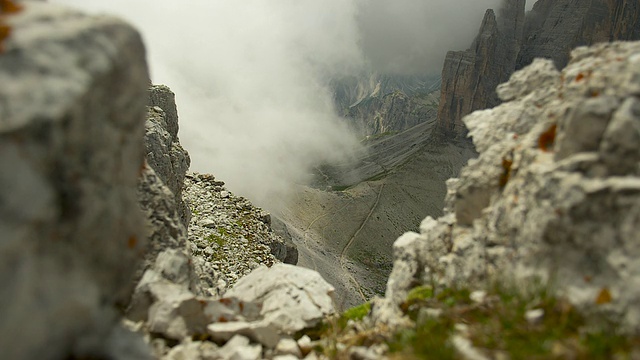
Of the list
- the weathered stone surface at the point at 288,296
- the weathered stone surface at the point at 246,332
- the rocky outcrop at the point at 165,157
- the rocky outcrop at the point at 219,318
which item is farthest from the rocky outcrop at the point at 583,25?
the weathered stone surface at the point at 246,332

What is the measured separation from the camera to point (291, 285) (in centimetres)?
1314

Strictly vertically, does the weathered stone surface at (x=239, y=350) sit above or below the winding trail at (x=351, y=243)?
below

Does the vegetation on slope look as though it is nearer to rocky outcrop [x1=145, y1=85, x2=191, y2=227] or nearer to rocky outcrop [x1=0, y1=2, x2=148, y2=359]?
rocky outcrop [x1=0, y1=2, x2=148, y2=359]

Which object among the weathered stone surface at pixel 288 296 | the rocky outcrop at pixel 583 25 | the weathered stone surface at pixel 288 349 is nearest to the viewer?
the weathered stone surface at pixel 288 349

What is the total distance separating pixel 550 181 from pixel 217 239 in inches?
1482

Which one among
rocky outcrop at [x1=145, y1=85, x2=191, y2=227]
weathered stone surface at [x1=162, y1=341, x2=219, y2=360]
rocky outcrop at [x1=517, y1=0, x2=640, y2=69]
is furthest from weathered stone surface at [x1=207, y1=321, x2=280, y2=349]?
rocky outcrop at [x1=517, y1=0, x2=640, y2=69]

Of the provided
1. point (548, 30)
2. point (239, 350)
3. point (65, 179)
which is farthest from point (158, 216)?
point (548, 30)

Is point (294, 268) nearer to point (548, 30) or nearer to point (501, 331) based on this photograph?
point (501, 331)

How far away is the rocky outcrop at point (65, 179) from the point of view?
18.1ft

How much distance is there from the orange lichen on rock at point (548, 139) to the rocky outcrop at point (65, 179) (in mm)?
9421

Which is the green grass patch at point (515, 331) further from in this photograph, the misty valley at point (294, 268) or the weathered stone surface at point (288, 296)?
the weathered stone surface at point (288, 296)

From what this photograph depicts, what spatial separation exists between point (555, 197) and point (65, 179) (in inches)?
354

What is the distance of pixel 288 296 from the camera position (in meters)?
12.6

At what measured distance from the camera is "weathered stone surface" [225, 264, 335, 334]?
11422mm
